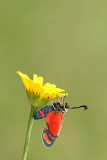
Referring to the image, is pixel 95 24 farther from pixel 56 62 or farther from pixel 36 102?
pixel 36 102

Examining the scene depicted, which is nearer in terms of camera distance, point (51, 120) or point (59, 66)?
point (51, 120)

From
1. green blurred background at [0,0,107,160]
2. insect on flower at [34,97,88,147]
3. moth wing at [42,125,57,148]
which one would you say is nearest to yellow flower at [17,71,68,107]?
insect on flower at [34,97,88,147]

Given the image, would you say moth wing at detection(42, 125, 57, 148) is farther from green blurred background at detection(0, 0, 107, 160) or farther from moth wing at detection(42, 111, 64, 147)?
green blurred background at detection(0, 0, 107, 160)

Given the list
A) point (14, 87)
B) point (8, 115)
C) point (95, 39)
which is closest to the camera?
point (8, 115)

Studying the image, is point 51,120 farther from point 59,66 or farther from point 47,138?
point 59,66

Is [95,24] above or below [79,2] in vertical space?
below

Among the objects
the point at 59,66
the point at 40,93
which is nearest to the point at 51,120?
the point at 40,93

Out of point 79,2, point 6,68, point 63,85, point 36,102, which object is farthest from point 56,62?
point 36,102

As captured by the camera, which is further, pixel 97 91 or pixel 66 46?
pixel 66 46
